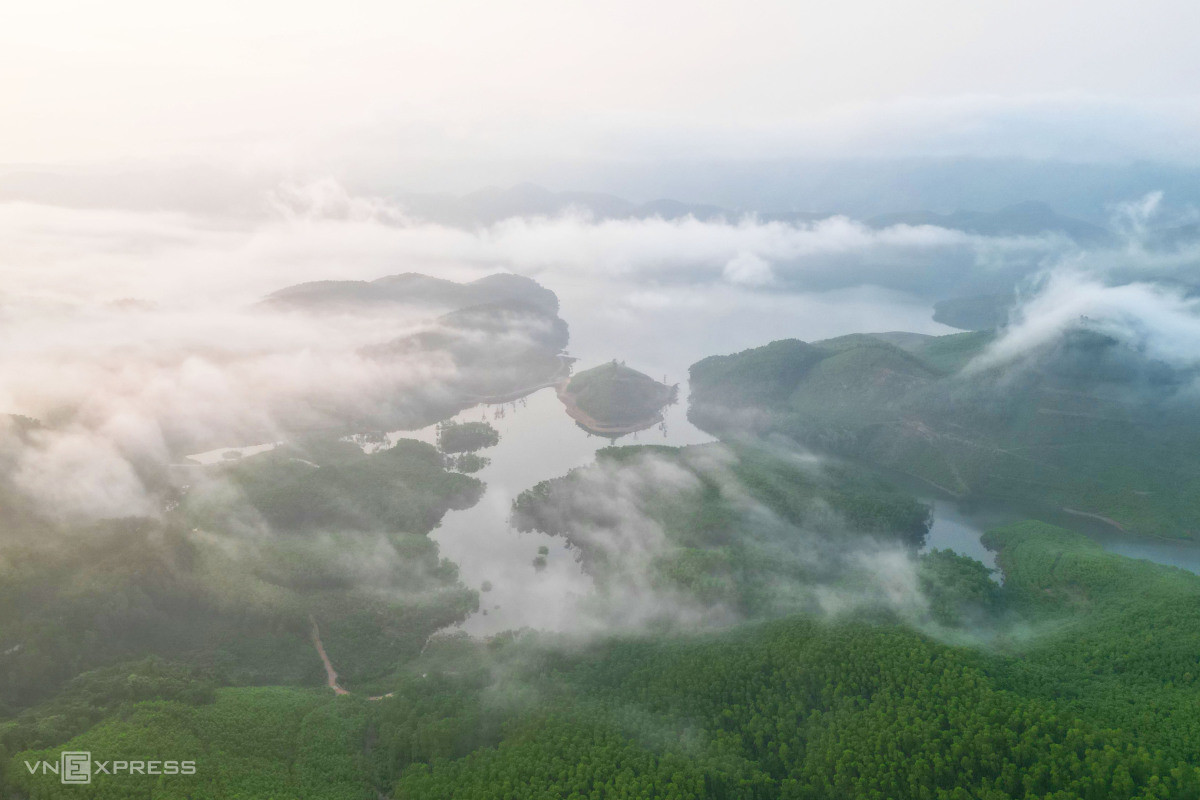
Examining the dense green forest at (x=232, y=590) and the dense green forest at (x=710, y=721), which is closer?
the dense green forest at (x=710, y=721)

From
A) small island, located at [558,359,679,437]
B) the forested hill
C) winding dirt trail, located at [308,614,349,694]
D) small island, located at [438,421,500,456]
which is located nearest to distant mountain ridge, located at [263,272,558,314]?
small island, located at [558,359,679,437]

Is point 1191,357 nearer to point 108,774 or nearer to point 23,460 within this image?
point 108,774

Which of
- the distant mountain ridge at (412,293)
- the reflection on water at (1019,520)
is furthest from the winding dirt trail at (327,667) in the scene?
the distant mountain ridge at (412,293)

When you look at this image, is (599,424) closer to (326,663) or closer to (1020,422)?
(1020,422)

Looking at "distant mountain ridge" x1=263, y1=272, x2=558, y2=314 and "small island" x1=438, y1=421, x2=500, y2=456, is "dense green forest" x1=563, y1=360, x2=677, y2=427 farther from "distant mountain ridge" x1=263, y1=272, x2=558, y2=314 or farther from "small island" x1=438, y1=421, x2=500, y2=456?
"distant mountain ridge" x1=263, y1=272, x2=558, y2=314

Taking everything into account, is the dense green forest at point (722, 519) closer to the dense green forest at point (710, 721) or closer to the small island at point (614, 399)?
the dense green forest at point (710, 721)
